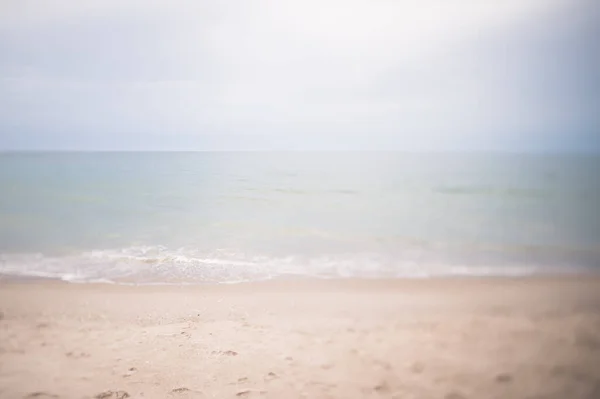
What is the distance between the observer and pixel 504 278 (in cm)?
255

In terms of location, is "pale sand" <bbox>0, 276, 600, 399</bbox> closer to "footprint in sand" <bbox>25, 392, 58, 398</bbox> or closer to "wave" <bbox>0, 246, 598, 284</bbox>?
"footprint in sand" <bbox>25, 392, 58, 398</bbox>

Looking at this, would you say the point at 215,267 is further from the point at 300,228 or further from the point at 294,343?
the point at 300,228

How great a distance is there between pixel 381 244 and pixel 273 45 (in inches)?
85.1

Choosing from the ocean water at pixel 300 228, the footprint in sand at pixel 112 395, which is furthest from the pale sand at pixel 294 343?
the ocean water at pixel 300 228

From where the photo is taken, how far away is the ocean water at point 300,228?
2711mm

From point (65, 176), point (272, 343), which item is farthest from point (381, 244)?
point (65, 176)

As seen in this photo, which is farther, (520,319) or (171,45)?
(171,45)

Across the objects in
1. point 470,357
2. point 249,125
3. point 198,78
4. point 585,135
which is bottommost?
point 470,357

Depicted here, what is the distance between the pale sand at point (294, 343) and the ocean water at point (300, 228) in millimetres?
455

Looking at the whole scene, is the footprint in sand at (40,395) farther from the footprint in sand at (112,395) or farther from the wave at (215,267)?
the wave at (215,267)

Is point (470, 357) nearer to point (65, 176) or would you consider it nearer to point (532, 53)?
point (532, 53)

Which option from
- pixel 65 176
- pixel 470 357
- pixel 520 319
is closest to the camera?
pixel 470 357

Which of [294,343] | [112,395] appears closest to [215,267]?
[294,343]

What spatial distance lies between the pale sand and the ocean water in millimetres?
455
